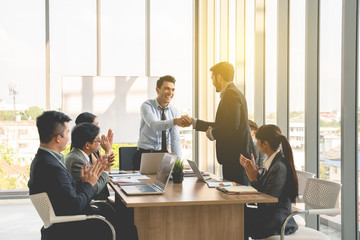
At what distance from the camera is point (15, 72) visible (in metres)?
7.55

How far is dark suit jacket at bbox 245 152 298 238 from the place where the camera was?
3085 millimetres

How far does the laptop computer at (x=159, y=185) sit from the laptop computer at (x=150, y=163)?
0.87 meters

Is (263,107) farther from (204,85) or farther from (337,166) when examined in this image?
(204,85)

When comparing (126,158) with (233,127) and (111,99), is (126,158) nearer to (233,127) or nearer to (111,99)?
(233,127)

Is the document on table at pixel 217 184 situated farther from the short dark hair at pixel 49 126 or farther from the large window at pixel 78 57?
the large window at pixel 78 57

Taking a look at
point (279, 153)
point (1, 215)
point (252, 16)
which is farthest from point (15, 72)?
point (279, 153)

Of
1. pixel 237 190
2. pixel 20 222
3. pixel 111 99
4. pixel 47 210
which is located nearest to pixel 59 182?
pixel 47 210

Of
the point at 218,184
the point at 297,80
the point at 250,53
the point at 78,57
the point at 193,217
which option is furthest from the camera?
the point at 78,57

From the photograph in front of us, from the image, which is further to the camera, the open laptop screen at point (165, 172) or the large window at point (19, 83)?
the large window at point (19, 83)

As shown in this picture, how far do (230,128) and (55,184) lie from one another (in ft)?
6.11

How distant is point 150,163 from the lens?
4535 millimetres

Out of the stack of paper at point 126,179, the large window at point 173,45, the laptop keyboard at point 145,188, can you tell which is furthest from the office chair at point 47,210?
the large window at point 173,45

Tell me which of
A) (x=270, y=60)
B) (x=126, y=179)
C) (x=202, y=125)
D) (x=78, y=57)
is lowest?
(x=126, y=179)

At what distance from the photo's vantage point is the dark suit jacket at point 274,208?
308cm
